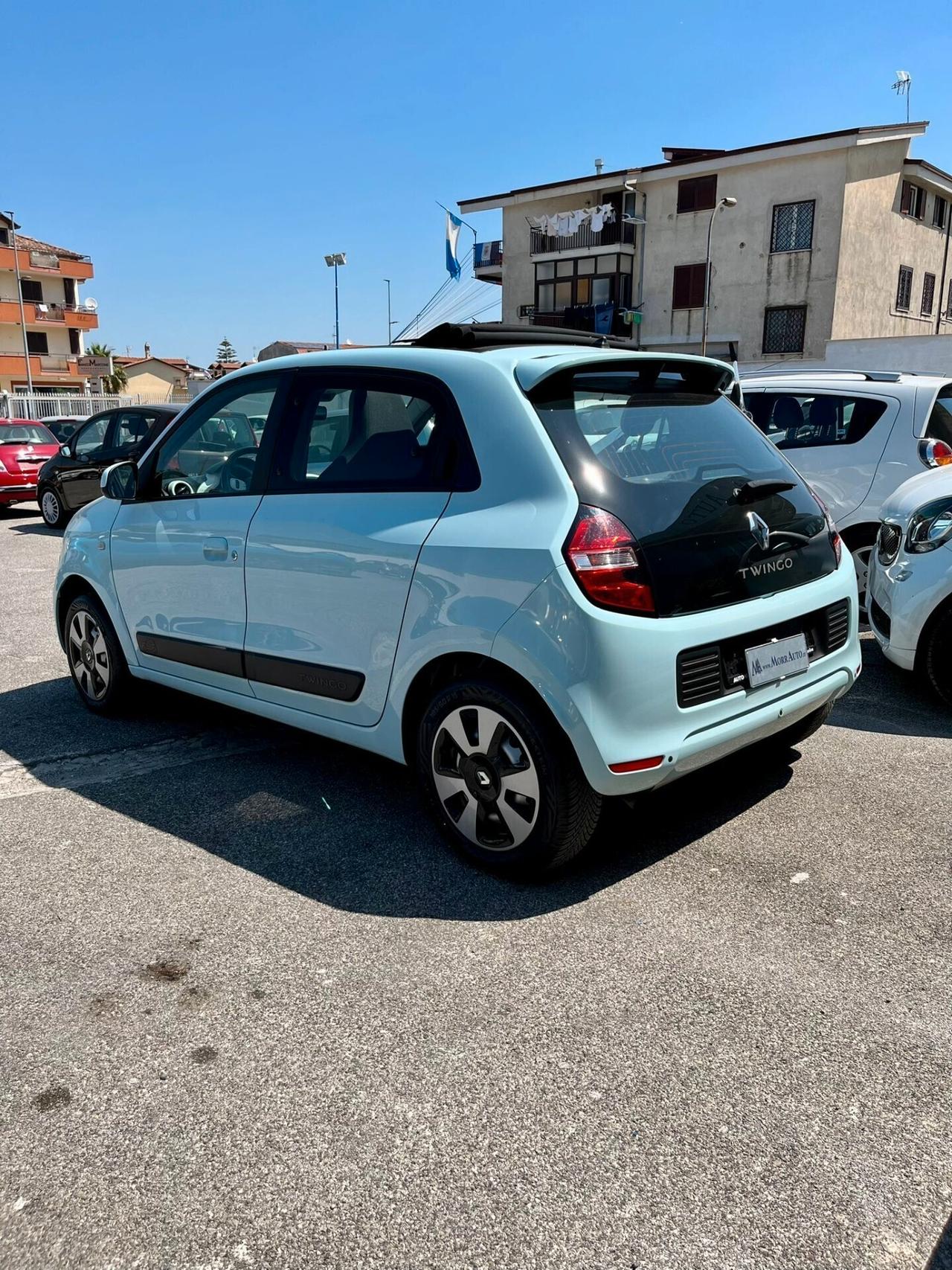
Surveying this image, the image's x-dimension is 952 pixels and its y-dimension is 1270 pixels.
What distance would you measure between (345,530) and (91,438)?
1223cm

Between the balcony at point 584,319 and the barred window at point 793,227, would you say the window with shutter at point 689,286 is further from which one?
the barred window at point 793,227

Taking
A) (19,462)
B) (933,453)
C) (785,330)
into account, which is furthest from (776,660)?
(785,330)

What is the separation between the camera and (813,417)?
7.58 meters

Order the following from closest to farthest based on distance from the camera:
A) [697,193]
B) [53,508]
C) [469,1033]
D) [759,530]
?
1. [469,1033]
2. [759,530]
3. [53,508]
4. [697,193]

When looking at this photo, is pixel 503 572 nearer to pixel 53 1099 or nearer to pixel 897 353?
pixel 53 1099

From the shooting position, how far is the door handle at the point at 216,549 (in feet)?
13.5

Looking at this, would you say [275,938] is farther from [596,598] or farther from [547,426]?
[547,426]

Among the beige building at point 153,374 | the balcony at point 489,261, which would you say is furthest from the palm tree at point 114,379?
the balcony at point 489,261

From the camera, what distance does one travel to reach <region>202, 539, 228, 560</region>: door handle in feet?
13.5

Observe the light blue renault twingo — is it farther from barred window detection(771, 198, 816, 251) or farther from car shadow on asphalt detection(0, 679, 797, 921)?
barred window detection(771, 198, 816, 251)

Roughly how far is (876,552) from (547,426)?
11.0 ft

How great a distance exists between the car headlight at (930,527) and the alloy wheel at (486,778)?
3.13 m

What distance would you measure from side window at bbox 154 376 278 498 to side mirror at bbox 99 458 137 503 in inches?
6.9

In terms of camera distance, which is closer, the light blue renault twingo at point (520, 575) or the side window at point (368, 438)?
the light blue renault twingo at point (520, 575)
